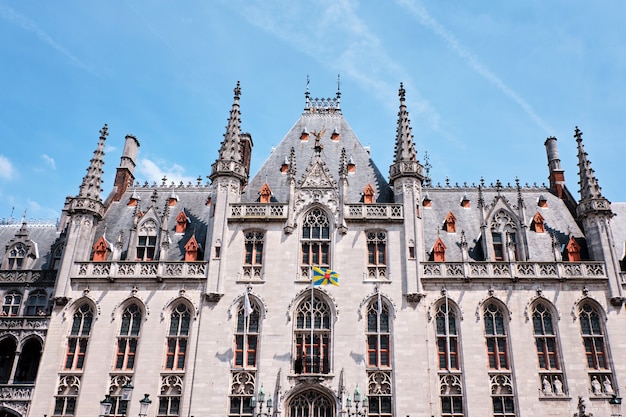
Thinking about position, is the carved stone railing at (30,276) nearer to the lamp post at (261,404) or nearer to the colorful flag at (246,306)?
the colorful flag at (246,306)

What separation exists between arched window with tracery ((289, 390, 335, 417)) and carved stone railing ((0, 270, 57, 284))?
18153mm

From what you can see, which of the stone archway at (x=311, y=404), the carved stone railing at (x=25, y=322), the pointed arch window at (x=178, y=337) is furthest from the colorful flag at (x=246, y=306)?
the carved stone railing at (x=25, y=322)

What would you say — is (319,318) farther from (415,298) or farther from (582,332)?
(582,332)

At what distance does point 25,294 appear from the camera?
36.0m

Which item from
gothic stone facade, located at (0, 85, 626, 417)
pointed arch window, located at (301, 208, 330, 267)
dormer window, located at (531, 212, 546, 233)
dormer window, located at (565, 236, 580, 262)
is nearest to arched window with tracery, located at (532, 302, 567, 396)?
gothic stone facade, located at (0, 85, 626, 417)

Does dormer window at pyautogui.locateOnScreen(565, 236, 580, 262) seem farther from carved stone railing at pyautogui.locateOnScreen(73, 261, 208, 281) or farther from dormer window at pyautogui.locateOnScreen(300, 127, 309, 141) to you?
carved stone railing at pyautogui.locateOnScreen(73, 261, 208, 281)

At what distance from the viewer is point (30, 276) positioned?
36344 mm

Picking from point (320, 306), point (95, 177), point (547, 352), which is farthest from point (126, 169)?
point (547, 352)

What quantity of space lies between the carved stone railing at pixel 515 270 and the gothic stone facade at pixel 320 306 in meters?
0.09

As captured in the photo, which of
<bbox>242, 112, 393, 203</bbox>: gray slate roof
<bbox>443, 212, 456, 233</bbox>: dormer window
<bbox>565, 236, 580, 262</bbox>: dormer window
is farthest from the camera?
<bbox>242, 112, 393, 203</bbox>: gray slate roof

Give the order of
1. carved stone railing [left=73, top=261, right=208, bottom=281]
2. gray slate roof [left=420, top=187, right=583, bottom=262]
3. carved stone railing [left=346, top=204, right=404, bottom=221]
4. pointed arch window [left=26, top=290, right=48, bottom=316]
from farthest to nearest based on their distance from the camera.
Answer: gray slate roof [left=420, top=187, right=583, bottom=262], pointed arch window [left=26, top=290, right=48, bottom=316], carved stone railing [left=346, top=204, right=404, bottom=221], carved stone railing [left=73, top=261, right=208, bottom=281]

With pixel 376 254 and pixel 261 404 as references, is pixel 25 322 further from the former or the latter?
pixel 376 254

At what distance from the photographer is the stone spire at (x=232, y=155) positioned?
3675 centimetres

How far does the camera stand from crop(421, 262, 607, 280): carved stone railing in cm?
3338
